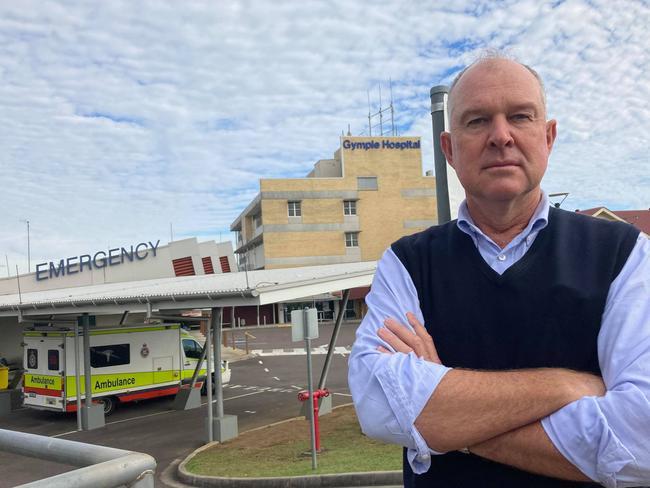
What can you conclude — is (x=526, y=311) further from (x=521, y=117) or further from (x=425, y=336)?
(x=521, y=117)

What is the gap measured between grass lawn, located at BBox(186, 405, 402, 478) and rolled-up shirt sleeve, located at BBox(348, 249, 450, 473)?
6807 millimetres

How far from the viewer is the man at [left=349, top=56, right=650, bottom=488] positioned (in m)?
1.57

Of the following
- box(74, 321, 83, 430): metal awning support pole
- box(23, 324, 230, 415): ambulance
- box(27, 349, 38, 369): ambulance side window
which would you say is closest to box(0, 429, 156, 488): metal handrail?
box(74, 321, 83, 430): metal awning support pole

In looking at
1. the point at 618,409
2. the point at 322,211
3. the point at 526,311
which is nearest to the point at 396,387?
the point at 526,311

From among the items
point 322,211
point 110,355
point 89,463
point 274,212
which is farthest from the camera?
point 322,211

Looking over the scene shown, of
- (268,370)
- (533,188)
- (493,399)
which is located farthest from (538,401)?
(268,370)

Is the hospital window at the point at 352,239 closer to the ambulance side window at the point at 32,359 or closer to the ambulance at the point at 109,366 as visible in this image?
the ambulance at the point at 109,366

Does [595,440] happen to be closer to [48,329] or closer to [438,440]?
[438,440]

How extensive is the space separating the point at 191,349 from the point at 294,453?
30.5 feet

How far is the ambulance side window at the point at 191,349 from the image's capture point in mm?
18667

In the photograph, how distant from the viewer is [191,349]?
739 inches

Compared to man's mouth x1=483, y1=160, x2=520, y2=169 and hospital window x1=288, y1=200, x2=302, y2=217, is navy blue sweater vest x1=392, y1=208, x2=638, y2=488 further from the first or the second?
hospital window x1=288, y1=200, x2=302, y2=217

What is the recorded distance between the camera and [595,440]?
1517 millimetres

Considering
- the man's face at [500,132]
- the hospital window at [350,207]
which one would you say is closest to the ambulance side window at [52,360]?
the man's face at [500,132]
